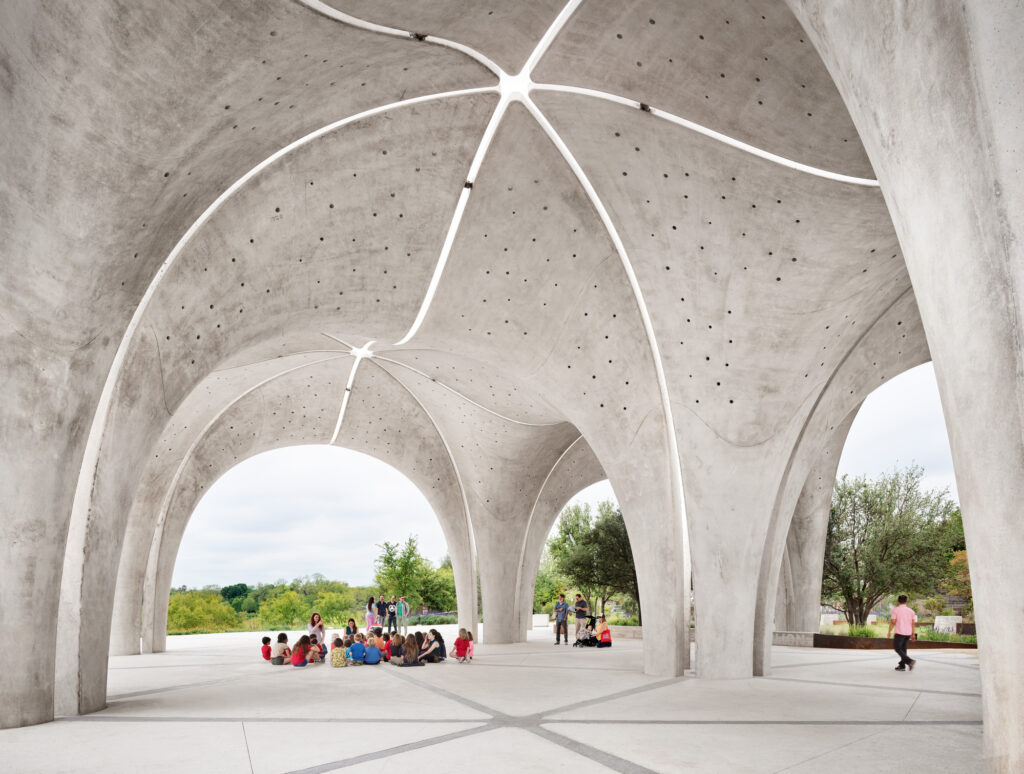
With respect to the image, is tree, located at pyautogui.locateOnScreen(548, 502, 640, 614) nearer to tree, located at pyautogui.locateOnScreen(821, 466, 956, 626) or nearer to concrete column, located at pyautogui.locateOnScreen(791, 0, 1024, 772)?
tree, located at pyautogui.locateOnScreen(821, 466, 956, 626)

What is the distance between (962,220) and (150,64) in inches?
306

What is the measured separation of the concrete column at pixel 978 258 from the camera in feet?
13.3

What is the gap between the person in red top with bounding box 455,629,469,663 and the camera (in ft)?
55.8

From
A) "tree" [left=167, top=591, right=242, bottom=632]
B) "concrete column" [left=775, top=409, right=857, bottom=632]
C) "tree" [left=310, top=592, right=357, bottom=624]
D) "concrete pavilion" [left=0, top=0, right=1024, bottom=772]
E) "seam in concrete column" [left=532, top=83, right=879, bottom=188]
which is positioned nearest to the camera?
"concrete pavilion" [left=0, top=0, right=1024, bottom=772]

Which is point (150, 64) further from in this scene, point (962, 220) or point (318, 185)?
point (962, 220)

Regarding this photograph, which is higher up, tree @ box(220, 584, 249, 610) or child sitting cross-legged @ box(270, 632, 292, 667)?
child sitting cross-legged @ box(270, 632, 292, 667)

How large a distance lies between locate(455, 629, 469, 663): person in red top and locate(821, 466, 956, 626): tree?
19.3 meters

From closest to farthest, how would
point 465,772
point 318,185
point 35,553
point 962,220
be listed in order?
point 962,220 → point 465,772 → point 35,553 → point 318,185

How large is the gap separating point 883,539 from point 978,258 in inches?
1238

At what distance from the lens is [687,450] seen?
14086 mm

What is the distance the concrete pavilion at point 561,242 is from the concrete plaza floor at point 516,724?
164 centimetres

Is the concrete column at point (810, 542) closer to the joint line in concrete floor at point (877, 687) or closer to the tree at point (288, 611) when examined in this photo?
the joint line in concrete floor at point (877, 687)

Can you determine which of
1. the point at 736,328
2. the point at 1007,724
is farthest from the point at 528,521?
the point at 1007,724

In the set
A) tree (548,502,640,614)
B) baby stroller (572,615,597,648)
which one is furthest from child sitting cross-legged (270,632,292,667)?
tree (548,502,640,614)
